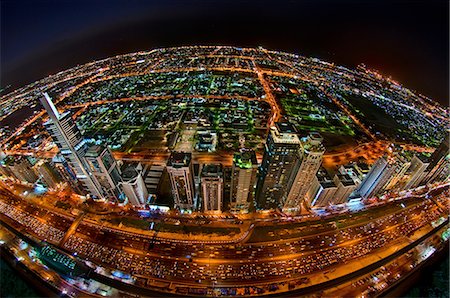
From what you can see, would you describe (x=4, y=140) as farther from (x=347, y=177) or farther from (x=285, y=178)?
(x=347, y=177)

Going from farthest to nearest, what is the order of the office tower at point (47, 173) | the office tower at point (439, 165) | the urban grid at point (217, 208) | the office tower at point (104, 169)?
the office tower at point (47, 173)
the office tower at point (439, 165)
the office tower at point (104, 169)
the urban grid at point (217, 208)

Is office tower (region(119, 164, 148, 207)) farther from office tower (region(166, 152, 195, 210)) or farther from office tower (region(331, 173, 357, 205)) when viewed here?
office tower (region(331, 173, 357, 205))

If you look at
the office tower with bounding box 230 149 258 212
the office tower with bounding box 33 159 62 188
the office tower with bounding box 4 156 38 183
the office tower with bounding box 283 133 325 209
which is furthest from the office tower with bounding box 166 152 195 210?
the office tower with bounding box 4 156 38 183

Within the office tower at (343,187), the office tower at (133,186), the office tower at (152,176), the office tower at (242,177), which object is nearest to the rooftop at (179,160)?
the office tower at (242,177)

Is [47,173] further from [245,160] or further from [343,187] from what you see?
[343,187]

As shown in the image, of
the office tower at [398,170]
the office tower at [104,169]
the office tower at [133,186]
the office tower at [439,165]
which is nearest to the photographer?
the office tower at [104,169]

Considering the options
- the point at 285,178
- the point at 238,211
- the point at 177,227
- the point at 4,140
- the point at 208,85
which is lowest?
the point at 177,227

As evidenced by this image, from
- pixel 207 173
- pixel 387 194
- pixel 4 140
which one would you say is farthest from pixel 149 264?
pixel 4 140

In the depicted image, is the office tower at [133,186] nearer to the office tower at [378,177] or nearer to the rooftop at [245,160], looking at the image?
the rooftop at [245,160]
